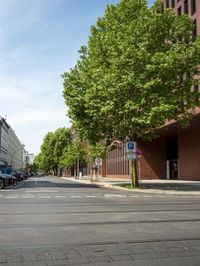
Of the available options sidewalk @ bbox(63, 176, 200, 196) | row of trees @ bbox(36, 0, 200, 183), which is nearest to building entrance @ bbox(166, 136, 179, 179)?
sidewalk @ bbox(63, 176, 200, 196)

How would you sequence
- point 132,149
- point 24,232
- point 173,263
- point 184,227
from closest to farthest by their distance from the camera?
1. point 173,263
2. point 24,232
3. point 184,227
4. point 132,149

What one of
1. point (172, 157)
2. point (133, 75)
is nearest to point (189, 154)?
point (172, 157)

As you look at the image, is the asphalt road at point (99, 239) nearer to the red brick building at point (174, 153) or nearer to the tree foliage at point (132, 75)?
the tree foliage at point (132, 75)

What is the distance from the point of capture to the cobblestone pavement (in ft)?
20.8

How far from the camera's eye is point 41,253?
6.99m

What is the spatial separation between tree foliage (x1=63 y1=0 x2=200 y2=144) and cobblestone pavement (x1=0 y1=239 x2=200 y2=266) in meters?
20.6

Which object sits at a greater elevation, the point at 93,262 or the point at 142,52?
the point at 142,52

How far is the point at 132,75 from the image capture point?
29.1 m

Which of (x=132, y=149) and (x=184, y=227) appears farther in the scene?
(x=132, y=149)

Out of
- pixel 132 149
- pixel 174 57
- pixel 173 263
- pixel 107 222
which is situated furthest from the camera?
pixel 132 149

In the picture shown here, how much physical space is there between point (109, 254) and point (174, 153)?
5399 cm

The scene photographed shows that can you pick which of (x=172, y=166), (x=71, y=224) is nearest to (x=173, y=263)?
(x=71, y=224)

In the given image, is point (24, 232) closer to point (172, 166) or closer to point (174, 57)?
point (174, 57)

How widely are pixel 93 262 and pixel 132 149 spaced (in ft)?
83.0
